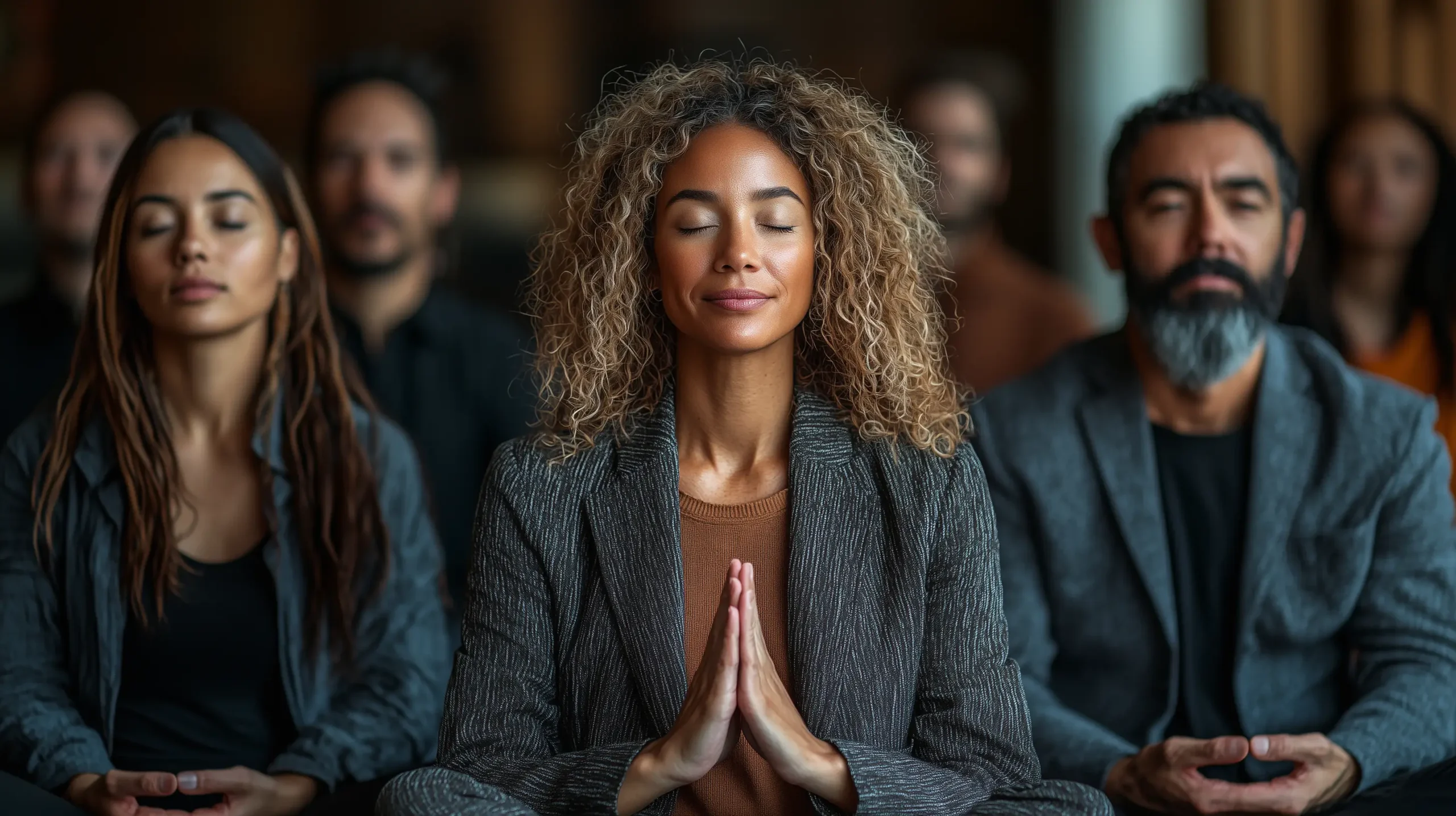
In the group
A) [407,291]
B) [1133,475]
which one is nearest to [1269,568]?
[1133,475]

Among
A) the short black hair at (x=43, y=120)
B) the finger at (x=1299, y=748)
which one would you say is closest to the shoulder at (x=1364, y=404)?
the finger at (x=1299, y=748)

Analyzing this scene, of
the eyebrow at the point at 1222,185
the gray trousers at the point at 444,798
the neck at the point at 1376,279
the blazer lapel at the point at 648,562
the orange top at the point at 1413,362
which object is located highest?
the eyebrow at the point at 1222,185

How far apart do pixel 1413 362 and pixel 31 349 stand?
3.53m

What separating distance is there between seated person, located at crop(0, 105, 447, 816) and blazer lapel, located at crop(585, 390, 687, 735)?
0.66m

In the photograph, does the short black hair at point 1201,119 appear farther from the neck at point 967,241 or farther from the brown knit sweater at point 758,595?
the neck at point 967,241

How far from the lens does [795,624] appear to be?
2.25m

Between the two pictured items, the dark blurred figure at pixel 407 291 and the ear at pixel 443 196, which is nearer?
the dark blurred figure at pixel 407 291

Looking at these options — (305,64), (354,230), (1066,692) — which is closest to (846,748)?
(1066,692)

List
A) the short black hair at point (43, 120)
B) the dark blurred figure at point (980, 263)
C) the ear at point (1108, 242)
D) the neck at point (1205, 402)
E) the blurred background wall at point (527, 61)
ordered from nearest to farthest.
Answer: the neck at point (1205, 402)
the ear at point (1108, 242)
the short black hair at point (43, 120)
the dark blurred figure at point (980, 263)
the blurred background wall at point (527, 61)

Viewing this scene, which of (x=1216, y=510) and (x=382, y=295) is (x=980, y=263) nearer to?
(x=382, y=295)

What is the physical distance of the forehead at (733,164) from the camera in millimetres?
2271

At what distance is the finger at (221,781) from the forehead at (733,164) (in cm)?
116

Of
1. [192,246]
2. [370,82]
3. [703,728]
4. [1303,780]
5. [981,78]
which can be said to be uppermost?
[981,78]

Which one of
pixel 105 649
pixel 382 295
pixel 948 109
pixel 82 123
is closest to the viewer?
pixel 105 649
